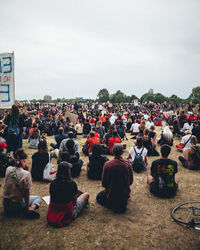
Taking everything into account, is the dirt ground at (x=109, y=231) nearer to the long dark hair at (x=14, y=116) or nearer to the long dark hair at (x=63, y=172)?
the long dark hair at (x=63, y=172)

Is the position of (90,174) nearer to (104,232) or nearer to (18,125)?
(104,232)

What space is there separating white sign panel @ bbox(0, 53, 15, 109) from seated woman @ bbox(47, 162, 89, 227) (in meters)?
3.23

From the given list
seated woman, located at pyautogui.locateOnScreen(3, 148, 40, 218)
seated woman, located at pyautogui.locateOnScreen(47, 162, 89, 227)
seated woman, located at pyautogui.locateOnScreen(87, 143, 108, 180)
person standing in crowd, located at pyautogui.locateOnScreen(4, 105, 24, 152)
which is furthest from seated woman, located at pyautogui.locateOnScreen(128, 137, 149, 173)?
person standing in crowd, located at pyautogui.locateOnScreen(4, 105, 24, 152)

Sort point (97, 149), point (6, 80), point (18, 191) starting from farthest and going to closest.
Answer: point (6, 80) < point (97, 149) < point (18, 191)

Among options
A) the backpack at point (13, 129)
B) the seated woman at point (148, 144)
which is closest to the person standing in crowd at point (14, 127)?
the backpack at point (13, 129)

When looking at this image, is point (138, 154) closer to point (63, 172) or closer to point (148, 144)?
point (148, 144)

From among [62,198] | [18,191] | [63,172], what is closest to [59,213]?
[62,198]

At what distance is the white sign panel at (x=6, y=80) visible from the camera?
5.38 meters

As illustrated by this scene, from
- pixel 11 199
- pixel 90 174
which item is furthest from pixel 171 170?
pixel 11 199

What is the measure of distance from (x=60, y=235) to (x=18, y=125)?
3851 millimetres

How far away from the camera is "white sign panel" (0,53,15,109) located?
212 inches

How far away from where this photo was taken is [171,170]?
4.34 meters

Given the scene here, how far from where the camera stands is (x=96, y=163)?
5.53m

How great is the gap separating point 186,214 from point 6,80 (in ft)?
19.3
